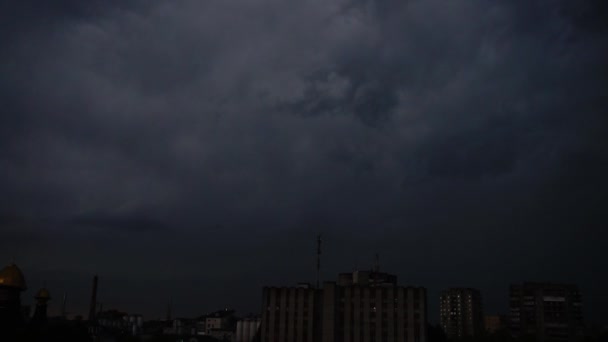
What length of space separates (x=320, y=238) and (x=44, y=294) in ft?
278

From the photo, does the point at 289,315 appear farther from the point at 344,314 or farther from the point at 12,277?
the point at 12,277

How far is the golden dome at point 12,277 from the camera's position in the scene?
122 metres

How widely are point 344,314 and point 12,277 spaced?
86.6m

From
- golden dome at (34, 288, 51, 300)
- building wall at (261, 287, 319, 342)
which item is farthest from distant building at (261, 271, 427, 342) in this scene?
golden dome at (34, 288, 51, 300)

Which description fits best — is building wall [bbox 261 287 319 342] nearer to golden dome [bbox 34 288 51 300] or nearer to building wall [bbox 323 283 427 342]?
building wall [bbox 323 283 427 342]

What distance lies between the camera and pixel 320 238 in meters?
166

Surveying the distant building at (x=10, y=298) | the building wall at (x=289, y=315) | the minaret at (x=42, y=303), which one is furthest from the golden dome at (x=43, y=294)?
the building wall at (x=289, y=315)

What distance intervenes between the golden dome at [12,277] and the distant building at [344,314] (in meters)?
66.4

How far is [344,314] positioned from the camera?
155500 mm

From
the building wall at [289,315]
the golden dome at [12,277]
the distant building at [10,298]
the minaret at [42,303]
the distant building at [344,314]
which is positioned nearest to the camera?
the distant building at [10,298]

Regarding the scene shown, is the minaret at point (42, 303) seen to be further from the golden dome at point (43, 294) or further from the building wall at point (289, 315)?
the building wall at point (289, 315)

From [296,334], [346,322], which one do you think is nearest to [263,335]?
[296,334]

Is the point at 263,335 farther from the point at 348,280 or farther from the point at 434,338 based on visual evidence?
the point at 434,338

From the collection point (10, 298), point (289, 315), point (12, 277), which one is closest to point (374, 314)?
point (289, 315)
